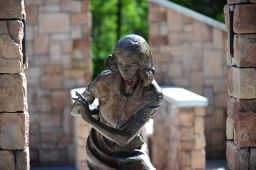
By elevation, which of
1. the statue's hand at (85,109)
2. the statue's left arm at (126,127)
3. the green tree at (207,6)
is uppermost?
the green tree at (207,6)

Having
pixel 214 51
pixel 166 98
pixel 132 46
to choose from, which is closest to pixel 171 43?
pixel 214 51

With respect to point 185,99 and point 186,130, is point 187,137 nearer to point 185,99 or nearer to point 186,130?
point 186,130

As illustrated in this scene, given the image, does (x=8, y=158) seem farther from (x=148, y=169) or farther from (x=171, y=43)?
(x=171, y=43)

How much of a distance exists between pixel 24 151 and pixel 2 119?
0.31 metres

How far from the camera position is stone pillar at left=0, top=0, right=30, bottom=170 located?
4.59 metres

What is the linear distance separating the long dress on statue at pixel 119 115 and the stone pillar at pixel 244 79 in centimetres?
134

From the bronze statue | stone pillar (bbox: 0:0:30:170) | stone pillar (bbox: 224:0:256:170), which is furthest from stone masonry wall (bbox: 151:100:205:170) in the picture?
the bronze statue

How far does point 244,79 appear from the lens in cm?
492

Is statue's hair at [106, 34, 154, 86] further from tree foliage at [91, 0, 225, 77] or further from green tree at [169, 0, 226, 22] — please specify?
tree foliage at [91, 0, 225, 77]

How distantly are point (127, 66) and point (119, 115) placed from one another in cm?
34

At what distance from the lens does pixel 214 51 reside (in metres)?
9.12

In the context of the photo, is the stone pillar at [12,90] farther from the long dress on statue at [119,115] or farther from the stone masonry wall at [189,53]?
the stone masonry wall at [189,53]

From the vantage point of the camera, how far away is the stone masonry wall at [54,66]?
8.88 metres

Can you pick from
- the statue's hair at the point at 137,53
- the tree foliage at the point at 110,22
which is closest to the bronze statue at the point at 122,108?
the statue's hair at the point at 137,53
